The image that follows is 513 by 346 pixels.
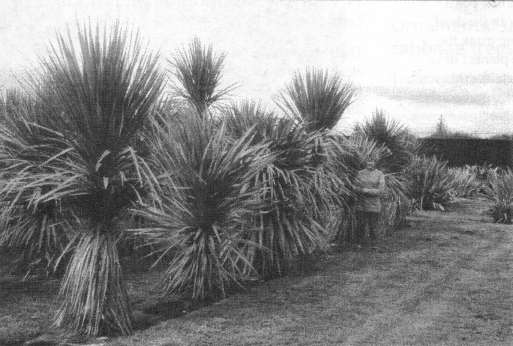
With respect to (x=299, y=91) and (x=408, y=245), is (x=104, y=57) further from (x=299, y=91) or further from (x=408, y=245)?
(x=408, y=245)

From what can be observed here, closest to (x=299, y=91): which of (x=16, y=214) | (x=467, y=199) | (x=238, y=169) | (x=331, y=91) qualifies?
(x=331, y=91)

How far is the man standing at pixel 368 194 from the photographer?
9.53 m

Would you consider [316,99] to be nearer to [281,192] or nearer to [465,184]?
[281,192]

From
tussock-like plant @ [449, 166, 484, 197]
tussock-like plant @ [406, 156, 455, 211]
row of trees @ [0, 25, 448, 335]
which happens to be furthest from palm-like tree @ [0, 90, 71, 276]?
tussock-like plant @ [449, 166, 484, 197]

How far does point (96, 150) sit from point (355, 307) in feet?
9.36

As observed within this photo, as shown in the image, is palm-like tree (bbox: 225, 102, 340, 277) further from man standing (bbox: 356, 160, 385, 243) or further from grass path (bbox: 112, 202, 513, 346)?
man standing (bbox: 356, 160, 385, 243)

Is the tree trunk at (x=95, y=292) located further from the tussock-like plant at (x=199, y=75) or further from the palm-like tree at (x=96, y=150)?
the tussock-like plant at (x=199, y=75)

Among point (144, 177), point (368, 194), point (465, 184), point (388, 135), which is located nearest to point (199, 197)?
point (144, 177)

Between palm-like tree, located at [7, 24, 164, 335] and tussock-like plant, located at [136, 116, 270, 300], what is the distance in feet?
2.04

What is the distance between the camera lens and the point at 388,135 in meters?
11.6

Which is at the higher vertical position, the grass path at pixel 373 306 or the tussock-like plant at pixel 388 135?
the tussock-like plant at pixel 388 135

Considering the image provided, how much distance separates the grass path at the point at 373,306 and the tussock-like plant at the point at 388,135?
9.14 feet

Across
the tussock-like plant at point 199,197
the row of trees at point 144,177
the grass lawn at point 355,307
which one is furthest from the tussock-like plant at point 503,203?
the tussock-like plant at point 199,197

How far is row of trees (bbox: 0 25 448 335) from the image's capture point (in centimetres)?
511
